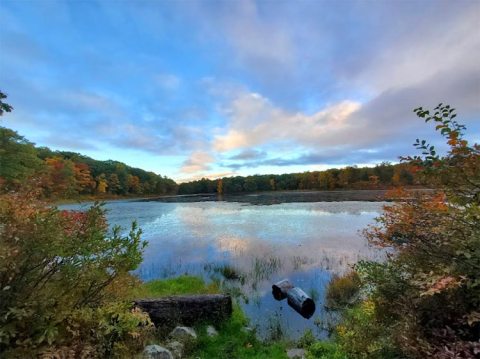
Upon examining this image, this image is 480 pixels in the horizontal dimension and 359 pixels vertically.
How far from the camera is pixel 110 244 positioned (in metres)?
3.53

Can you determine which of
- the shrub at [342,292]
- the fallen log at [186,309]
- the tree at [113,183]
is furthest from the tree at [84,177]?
the shrub at [342,292]

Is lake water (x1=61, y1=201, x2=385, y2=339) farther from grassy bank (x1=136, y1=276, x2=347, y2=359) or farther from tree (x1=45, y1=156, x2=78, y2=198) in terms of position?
tree (x1=45, y1=156, x2=78, y2=198)

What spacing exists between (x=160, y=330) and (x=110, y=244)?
14.2ft

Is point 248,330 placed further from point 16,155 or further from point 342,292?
point 16,155

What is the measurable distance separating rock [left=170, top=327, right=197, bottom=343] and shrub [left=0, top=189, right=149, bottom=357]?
3.01 meters

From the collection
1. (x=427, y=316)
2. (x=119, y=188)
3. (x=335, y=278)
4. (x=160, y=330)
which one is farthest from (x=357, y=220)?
(x=119, y=188)

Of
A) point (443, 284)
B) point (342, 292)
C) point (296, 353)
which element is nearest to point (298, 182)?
point (342, 292)

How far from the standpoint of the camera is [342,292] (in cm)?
1029

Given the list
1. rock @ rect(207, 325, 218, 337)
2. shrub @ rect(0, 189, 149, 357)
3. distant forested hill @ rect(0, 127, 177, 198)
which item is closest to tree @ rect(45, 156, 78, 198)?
distant forested hill @ rect(0, 127, 177, 198)

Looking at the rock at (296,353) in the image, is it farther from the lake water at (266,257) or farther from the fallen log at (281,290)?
the fallen log at (281,290)

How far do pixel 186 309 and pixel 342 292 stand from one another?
5.88 m

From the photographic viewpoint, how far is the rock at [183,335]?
6426 millimetres

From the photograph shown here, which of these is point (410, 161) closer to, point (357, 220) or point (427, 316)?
point (427, 316)

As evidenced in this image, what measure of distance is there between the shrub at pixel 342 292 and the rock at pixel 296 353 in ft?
11.2
